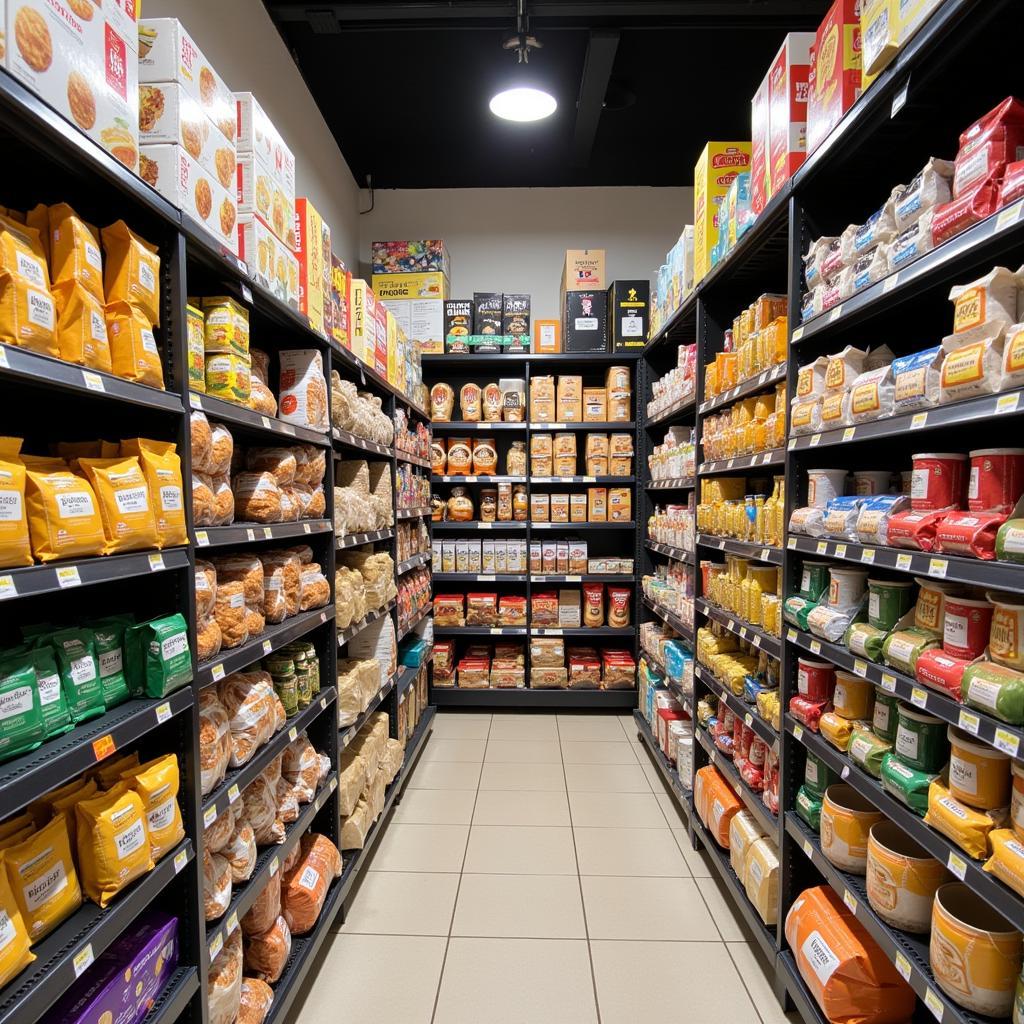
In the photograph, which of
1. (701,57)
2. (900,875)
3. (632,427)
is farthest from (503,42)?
(900,875)

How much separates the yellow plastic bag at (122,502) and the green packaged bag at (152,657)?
0.20 metres

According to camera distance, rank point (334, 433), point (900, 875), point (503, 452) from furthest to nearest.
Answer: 1. point (503, 452)
2. point (334, 433)
3. point (900, 875)

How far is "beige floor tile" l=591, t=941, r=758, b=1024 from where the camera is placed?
80.3 inches

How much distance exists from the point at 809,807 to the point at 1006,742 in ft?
3.33

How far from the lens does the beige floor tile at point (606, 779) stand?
12.1ft

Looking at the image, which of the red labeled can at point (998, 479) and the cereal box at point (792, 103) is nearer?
the red labeled can at point (998, 479)

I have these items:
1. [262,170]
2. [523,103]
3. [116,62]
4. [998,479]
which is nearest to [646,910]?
[998,479]

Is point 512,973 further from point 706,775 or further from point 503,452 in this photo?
point 503,452

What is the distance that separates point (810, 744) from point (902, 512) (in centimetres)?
82

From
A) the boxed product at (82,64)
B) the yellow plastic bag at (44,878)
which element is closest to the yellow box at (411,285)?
the boxed product at (82,64)

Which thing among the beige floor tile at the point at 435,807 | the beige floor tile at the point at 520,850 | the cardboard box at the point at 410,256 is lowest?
the beige floor tile at the point at 435,807

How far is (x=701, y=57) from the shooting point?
3.83m

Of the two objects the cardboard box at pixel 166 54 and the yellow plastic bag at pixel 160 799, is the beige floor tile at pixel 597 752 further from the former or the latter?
the cardboard box at pixel 166 54

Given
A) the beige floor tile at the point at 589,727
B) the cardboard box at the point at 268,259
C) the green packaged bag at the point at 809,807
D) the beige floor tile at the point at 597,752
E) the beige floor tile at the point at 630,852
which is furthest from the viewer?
the beige floor tile at the point at 589,727
